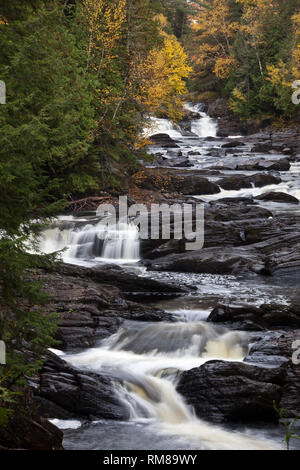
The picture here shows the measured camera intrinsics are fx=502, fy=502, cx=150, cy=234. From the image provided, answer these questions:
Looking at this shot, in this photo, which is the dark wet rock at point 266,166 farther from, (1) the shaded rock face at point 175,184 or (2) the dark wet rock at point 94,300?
(2) the dark wet rock at point 94,300

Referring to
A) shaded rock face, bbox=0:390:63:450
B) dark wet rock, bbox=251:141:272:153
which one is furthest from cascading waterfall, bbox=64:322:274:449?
dark wet rock, bbox=251:141:272:153

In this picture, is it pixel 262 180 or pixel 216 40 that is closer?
pixel 262 180

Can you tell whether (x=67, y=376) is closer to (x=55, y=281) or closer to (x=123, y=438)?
(x=123, y=438)

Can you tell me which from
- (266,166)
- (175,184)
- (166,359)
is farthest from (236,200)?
(166,359)

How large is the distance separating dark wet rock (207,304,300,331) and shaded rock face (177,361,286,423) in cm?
203

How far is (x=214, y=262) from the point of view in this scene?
13.0m

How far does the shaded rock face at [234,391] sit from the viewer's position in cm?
638

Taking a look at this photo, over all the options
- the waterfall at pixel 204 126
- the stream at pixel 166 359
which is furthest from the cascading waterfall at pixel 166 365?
the waterfall at pixel 204 126

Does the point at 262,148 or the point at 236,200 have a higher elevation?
the point at 262,148

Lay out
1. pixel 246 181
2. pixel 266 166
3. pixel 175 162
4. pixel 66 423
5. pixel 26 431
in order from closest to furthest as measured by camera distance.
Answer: pixel 26 431, pixel 66 423, pixel 246 181, pixel 266 166, pixel 175 162

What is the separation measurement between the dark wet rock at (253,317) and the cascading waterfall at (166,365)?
341 millimetres

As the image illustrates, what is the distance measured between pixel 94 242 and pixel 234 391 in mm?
8878

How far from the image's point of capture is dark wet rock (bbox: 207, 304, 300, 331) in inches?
348

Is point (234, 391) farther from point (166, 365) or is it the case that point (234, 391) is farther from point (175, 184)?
point (175, 184)
